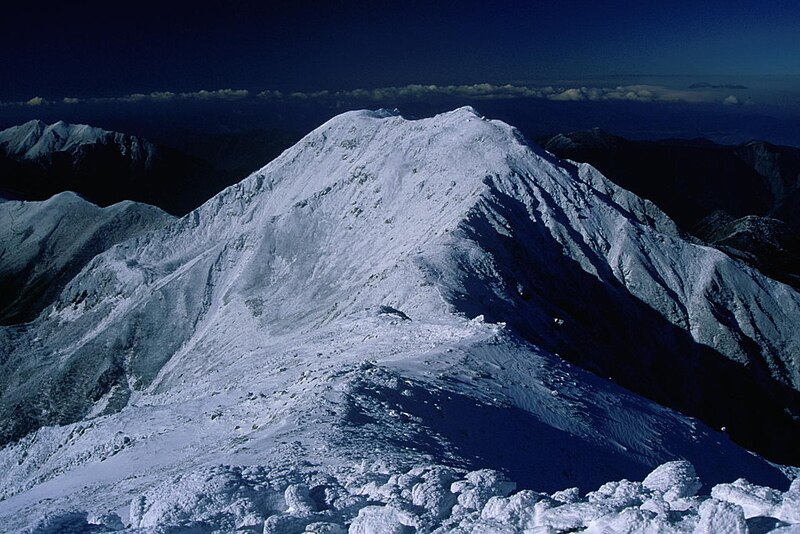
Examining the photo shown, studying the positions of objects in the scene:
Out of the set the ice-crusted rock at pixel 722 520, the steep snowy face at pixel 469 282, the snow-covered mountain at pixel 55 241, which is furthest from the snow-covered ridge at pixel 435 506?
the snow-covered mountain at pixel 55 241

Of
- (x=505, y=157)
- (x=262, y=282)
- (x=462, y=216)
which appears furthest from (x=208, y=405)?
(x=505, y=157)

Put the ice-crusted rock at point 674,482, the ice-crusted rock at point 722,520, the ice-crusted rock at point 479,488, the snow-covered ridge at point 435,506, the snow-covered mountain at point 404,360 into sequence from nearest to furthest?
the ice-crusted rock at point 722,520
the snow-covered ridge at point 435,506
the ice-crusted rock at point 674,482
the ice-crusted rock at point 479,488
the snow-covered mountain at point 404,360

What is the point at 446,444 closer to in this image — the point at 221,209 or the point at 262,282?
the point at 262,282

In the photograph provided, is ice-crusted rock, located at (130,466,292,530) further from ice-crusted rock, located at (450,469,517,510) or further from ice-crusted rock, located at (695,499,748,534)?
ice-crusted rock, located at (695,499,748,534)

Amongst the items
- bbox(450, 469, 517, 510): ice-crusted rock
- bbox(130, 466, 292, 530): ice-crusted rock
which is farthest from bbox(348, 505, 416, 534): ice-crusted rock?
bbox(130, 466, 292, 530): ice-crusted rock

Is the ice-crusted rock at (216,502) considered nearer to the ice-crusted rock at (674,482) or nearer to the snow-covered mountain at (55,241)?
the ice-crusted rock at (674,482)

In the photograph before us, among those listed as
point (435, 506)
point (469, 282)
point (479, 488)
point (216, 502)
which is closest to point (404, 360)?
point (479, 488)
